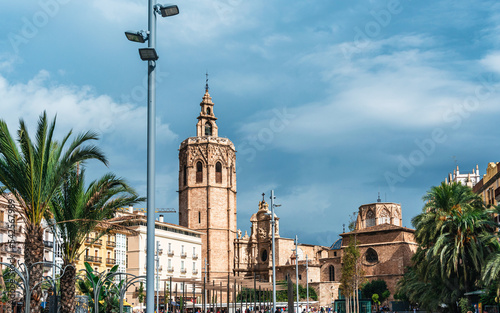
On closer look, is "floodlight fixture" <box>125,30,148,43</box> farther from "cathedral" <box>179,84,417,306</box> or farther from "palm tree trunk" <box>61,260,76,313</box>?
"cathedral" <box>179,84,417,306</box>

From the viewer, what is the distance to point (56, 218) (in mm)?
18641

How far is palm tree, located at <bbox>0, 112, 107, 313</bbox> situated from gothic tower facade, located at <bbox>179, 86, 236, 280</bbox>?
6920 centimetres

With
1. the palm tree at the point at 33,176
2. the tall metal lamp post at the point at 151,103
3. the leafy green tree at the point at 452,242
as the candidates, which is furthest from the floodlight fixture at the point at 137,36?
the leafy green tree at the point at 452,242

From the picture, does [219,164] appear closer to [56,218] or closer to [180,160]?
[180,160]

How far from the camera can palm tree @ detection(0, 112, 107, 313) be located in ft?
53.0

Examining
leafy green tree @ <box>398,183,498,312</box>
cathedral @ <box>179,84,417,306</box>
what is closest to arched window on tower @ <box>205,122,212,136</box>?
cathedral @ <box>179,84,417,306</box>

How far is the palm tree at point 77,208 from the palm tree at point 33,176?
1255 millimetres

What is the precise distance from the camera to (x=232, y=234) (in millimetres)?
88938

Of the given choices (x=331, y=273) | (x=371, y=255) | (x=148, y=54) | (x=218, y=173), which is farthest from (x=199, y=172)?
(x=148, y=54)

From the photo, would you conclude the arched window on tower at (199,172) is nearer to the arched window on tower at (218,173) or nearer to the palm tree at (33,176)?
the arched window on tower at (218,173)

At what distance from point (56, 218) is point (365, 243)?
65.5m

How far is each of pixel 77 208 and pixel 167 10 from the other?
9422 mm

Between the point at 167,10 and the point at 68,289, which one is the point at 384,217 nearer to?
the point at 68,289

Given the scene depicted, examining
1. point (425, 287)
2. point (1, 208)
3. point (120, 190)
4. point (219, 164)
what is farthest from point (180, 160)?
point (120, 190)
